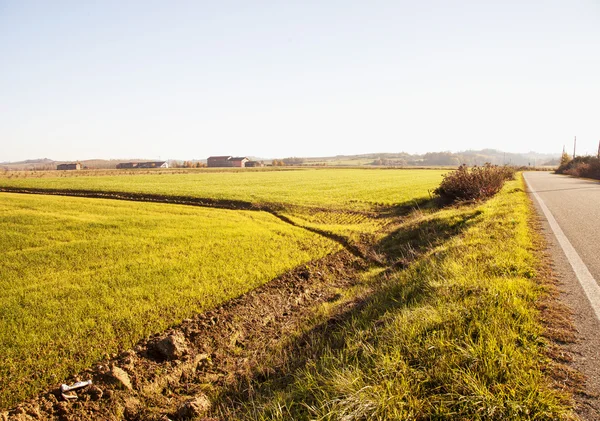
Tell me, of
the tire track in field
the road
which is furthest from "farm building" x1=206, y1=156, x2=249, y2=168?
the road

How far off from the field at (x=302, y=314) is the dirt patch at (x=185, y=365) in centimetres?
4

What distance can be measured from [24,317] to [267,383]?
5.16m

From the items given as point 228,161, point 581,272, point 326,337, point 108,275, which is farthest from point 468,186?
point 228,161

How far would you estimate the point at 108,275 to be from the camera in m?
8.07

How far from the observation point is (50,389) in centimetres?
452

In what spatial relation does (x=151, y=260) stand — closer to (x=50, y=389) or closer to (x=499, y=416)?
(x=50, y=389)

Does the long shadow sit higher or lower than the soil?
higher

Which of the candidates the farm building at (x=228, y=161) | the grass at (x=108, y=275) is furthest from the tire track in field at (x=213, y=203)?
the farm building at (x=228, y=161)

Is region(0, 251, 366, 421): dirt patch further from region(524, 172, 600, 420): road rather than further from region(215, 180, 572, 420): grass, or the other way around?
region(524, 172, 600, 420): road

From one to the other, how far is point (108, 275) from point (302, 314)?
5039 millimetres

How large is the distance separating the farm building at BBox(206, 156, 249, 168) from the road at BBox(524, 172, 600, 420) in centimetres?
12421

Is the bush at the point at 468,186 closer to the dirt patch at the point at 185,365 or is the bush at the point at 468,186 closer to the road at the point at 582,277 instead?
the road at the point at 582,277

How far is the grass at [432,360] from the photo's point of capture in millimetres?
2580

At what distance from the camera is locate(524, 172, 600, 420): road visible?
280 centimetres
